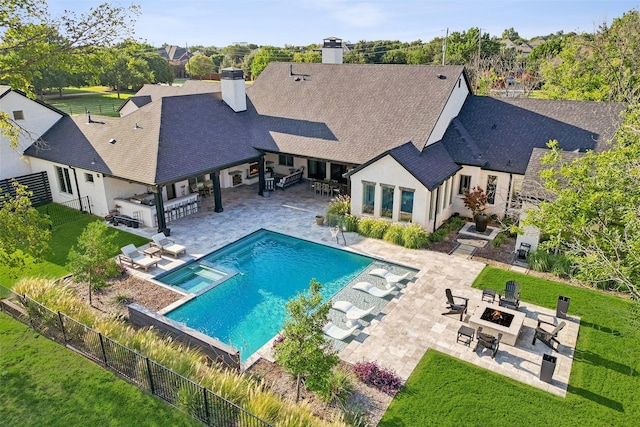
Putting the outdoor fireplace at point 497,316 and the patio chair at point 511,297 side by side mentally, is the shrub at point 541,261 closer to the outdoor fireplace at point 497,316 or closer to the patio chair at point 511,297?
the patio chair at point 511,297

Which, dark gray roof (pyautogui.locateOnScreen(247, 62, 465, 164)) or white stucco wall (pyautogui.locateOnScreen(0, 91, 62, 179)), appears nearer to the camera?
dark gray roof (pyautogui.locateOnScreen(247, 62, 465, 164))

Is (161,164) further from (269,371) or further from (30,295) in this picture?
(269,371)

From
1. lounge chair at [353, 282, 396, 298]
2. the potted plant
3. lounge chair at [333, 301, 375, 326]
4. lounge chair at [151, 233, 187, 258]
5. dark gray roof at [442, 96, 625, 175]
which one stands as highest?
dark gray roof at [442, 96, 625, 175]

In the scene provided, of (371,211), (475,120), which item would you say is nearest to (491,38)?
(475,120)

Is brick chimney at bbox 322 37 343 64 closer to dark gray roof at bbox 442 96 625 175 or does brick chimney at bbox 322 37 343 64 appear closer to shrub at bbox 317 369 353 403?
dark gray roof at bbox 442 96 625 175

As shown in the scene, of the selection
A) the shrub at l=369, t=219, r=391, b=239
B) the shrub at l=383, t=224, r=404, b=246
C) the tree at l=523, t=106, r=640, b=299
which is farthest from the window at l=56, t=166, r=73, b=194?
the tree at l=523, t=106, r=640, b=299
